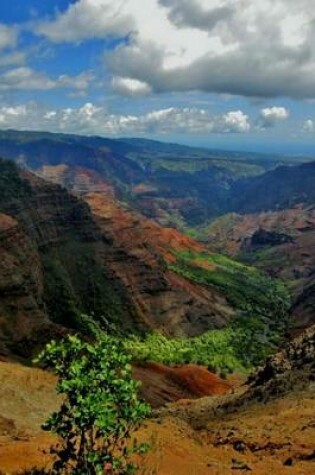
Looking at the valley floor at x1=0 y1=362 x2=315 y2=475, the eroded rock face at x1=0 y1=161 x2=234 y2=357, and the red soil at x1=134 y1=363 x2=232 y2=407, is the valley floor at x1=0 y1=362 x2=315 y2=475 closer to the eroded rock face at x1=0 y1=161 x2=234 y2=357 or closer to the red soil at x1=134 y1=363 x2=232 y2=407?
the red soil at x1=134 y1=363 x2=232 y2=407

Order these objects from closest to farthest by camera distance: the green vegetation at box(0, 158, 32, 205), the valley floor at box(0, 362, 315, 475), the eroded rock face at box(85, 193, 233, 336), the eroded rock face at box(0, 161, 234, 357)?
the valley floor at box(0, 362, 315, 475), the eroded rock face at box(0, 161, 234, 357), the green vegetation at box(0, 158, 32, 205), the eroded rock face at box(85, 193, 233, 336)

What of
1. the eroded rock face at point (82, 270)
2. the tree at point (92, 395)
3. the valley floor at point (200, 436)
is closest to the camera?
the tree at point (92, 395)

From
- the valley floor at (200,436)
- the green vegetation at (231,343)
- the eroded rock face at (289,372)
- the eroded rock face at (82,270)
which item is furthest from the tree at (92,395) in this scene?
the green vegetation at (231,343)

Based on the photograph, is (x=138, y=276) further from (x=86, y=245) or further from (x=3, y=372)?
(x=3, y=372)

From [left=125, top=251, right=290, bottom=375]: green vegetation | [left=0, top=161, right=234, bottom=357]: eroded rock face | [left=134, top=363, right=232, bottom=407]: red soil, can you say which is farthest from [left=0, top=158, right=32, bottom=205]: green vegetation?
[left=134, top=363, right=232, bottom=407]: red soil

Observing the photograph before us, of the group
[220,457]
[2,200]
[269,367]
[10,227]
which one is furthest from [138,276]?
[220,457]

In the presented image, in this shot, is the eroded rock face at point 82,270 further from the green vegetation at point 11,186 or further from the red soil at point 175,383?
the red soil at point 175,383

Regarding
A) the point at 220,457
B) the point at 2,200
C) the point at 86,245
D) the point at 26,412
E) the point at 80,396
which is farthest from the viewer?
the point at 86,245

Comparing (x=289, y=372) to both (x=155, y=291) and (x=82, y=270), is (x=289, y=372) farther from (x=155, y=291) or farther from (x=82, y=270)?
(x=155, y=291)
